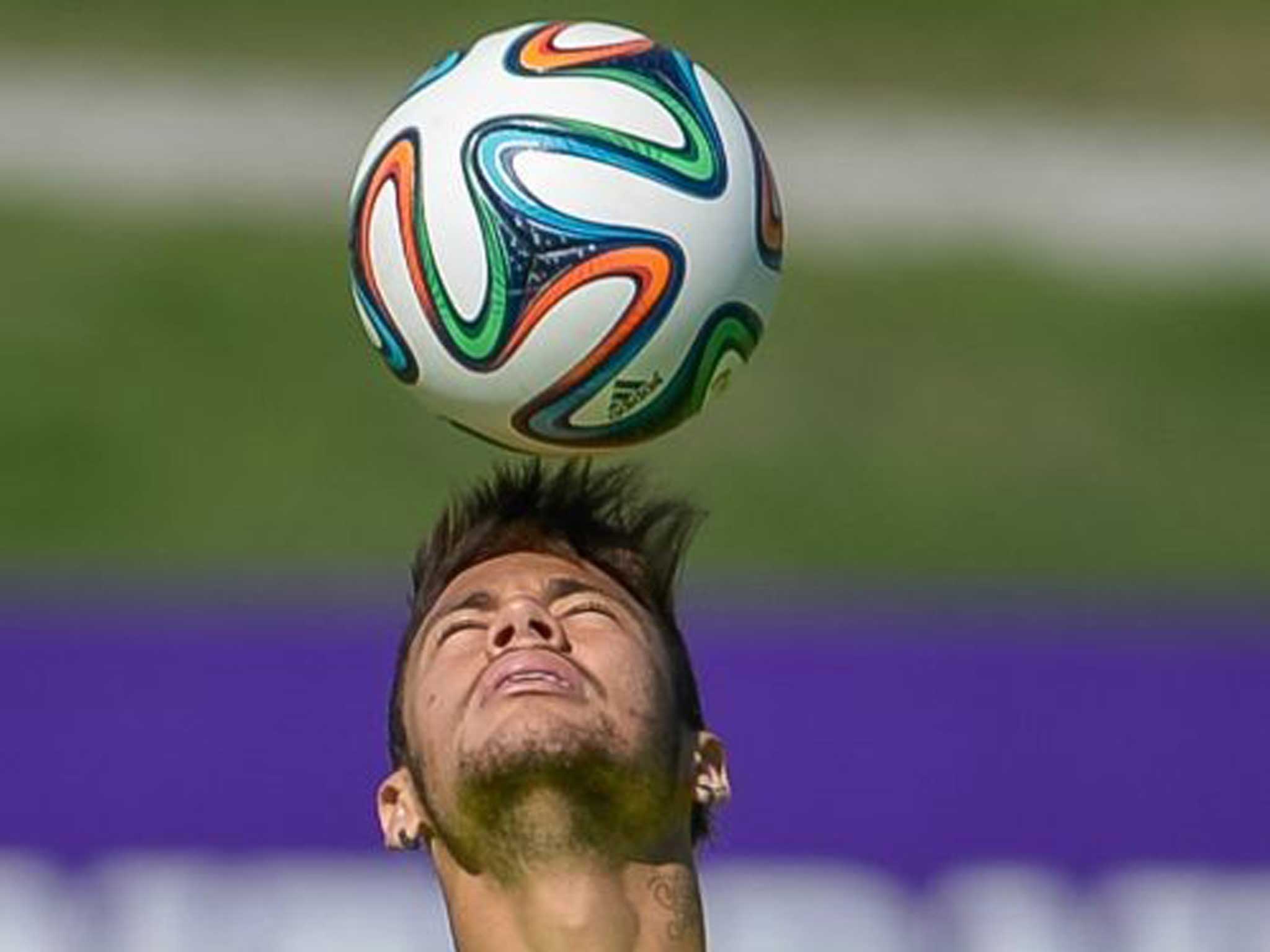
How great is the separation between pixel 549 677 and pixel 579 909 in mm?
383

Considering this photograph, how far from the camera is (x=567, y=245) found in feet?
20.3

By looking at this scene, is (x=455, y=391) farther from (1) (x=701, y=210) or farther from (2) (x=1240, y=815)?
(2) (x=1240, y=815)

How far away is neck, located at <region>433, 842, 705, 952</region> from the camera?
239 inches

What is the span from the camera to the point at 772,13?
1794 cm

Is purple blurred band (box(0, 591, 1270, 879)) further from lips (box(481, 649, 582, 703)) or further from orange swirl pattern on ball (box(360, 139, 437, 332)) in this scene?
lips (box(481, 649, 582, 703))

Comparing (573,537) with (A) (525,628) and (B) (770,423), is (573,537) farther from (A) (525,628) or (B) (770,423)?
(B) (770,423)

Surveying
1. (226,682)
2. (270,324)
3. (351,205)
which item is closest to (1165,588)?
(270,324)

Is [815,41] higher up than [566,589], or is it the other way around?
[815,41]

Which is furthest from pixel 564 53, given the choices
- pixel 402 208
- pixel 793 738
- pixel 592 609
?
pixel 793 738

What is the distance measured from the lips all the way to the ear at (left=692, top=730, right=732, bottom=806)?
1.09 feet

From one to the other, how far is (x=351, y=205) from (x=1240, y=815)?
3627 millimetres

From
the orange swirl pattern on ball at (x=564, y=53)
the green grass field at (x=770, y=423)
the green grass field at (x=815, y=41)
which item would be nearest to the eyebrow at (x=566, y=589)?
the orange swirl pattern on ball at (x=564, y=53)

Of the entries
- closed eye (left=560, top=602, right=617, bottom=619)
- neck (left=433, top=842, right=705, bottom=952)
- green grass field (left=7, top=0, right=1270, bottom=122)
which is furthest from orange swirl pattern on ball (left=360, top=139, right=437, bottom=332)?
green grass field (left=7, top=0, right=1270, bottom=122)

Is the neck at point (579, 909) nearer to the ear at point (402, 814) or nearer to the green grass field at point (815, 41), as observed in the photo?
the ear at point (402, 814)
